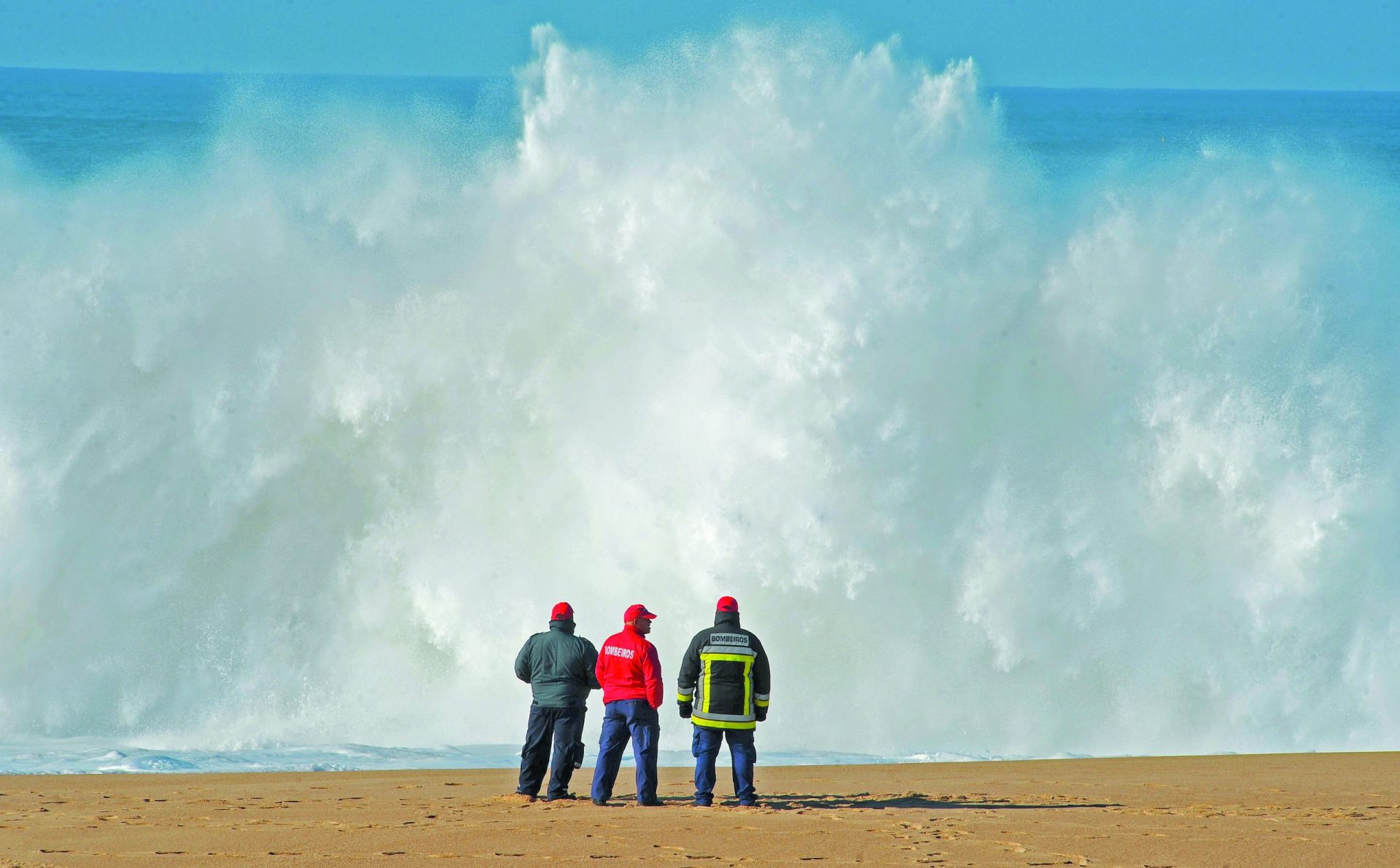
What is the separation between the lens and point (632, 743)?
859 centimetres

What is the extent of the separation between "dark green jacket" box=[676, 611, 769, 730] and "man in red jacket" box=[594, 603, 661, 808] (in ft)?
0.82

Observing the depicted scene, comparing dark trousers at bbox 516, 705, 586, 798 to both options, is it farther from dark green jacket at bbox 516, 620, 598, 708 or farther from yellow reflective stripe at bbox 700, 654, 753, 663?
yellow reflective stripe at bbox 700, 654, 753, 663

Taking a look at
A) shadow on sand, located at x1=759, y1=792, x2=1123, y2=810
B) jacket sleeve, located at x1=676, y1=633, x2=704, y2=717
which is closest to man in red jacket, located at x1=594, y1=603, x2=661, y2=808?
jacket sleeve, located at x1=676, y1=633, x2=704, y2=717

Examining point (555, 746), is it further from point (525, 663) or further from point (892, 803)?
point (892, 803)

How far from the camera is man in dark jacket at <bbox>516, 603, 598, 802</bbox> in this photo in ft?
29.4

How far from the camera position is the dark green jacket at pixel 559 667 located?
897 centimetres

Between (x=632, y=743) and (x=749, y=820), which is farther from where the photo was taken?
(x=632, y=743)

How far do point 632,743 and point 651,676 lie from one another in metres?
0.45

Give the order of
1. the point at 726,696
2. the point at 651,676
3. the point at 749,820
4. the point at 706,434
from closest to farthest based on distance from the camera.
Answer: the point at 749,820, the point at 726,696, the point at 651,676, the point at 706,434

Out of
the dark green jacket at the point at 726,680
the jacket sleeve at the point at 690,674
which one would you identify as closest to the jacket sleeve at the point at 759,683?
the dark green jacket at the point at 726,680

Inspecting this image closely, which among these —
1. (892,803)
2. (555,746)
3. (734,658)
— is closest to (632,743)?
(555,746)

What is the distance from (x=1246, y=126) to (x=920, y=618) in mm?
45206

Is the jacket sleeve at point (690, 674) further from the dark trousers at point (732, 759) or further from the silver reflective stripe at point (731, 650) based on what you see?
the dark trousers at point (732, 759)

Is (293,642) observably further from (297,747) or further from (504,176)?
(504,176)
